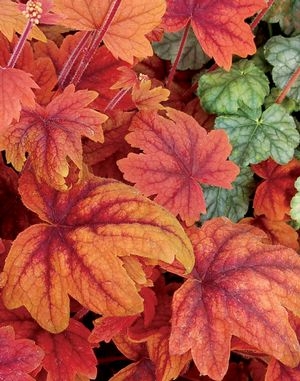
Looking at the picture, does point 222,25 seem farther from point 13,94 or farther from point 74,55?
point 13,94

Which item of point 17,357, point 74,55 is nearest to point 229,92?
point 74,55

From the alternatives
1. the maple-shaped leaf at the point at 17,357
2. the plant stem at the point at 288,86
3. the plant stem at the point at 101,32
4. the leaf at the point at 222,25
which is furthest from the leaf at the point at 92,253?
the plant stem at the point at 288,86

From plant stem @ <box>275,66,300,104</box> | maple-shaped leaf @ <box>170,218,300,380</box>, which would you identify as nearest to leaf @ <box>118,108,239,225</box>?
maple-shaped leaf @ <box>170,218,300,380</box>

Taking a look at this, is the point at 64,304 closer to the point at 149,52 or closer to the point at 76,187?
the point at 76,187

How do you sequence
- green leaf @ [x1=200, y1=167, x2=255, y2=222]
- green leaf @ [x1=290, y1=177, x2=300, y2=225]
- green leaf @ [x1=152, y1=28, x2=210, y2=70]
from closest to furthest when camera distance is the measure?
green leaf @ [x1=290, y1=177, x2=300, y2=225], green leaf @ [x1=200, y1=167, x2=255, y2=222], green leaf @ [x1=152, y1=28, x2=210, y2=70]

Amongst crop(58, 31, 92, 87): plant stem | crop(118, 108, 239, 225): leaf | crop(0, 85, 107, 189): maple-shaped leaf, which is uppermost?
crop(58, 31, 92, 87): plant stem

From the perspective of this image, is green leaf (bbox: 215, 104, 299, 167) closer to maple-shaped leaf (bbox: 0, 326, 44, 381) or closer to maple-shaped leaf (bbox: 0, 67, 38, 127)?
maple-shaped leaf (bbox: 0, 67, 38, 127)

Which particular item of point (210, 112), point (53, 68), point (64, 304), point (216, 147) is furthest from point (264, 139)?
point (64, 304)
